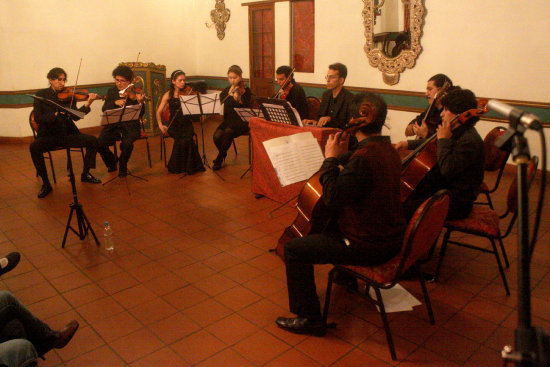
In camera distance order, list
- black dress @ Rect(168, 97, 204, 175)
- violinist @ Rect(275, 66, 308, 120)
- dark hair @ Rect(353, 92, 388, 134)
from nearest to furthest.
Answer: dark hair @ Rect(353, 92, 388, 134)
violinist @ Rect(275, 66, 308, 120)
black dress @ Rect(168, 97, 204, 175)

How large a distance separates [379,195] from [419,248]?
1.14 feet

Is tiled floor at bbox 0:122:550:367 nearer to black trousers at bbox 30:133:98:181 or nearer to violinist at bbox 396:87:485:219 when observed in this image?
black trousers at bbox 30:133:98:181

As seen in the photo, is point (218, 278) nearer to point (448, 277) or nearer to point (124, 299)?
point (124, 299)

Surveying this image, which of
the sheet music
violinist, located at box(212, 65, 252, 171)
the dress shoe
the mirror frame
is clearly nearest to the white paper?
the sheet music

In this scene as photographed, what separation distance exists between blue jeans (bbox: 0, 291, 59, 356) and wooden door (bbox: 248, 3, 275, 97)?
6660 millimetres

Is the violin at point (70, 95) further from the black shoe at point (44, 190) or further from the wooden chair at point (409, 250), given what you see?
the wooden chair at point (409, 250)

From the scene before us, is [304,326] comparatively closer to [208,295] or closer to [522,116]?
[208,295]

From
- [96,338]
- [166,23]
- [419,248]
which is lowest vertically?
[96,338]

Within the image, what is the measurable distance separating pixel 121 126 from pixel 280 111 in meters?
2.49

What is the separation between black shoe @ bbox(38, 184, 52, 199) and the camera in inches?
196

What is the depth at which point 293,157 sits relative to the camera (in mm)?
3102

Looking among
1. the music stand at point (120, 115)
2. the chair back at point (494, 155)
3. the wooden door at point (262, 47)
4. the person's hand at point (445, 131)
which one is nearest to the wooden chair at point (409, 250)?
the person's hand at point (445, 131)

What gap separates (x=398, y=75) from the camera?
6.34 metres

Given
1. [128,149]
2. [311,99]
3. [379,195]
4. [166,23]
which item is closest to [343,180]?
[379,195]
